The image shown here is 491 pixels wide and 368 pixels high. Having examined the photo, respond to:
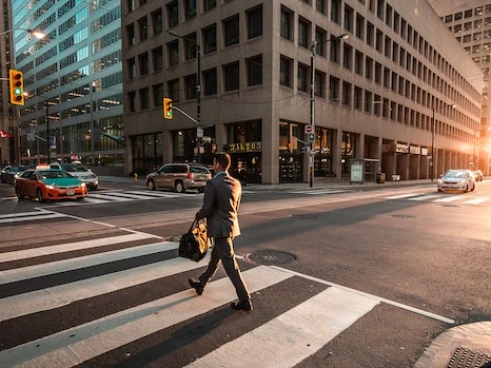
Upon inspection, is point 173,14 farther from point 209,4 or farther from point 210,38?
point 210,38

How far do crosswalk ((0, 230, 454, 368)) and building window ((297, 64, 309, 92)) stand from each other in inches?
1090

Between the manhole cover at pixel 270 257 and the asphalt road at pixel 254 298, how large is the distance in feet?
0.12

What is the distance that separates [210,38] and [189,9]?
5.16 meters

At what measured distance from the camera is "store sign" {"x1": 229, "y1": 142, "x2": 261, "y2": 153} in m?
28.8

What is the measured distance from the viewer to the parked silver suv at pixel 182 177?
19.4m

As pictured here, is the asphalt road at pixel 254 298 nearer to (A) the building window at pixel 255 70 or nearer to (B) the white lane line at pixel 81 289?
(B) the white lane line at pixel 81 289

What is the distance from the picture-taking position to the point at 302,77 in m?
30.8

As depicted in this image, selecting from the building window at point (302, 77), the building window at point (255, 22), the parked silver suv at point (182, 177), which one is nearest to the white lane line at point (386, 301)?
the parked silver suv at point (182, 177)

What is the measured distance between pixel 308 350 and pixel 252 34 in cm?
3025

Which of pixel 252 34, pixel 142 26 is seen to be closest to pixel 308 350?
pixel 252 34

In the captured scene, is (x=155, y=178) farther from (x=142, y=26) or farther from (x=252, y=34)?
(x=142, y=26)

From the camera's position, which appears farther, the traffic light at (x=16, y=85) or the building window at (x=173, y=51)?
the building window at (x=173, y=51)

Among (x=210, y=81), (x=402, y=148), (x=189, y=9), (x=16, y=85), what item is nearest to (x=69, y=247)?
(x=16, y=85)

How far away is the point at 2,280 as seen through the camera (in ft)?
15.4
